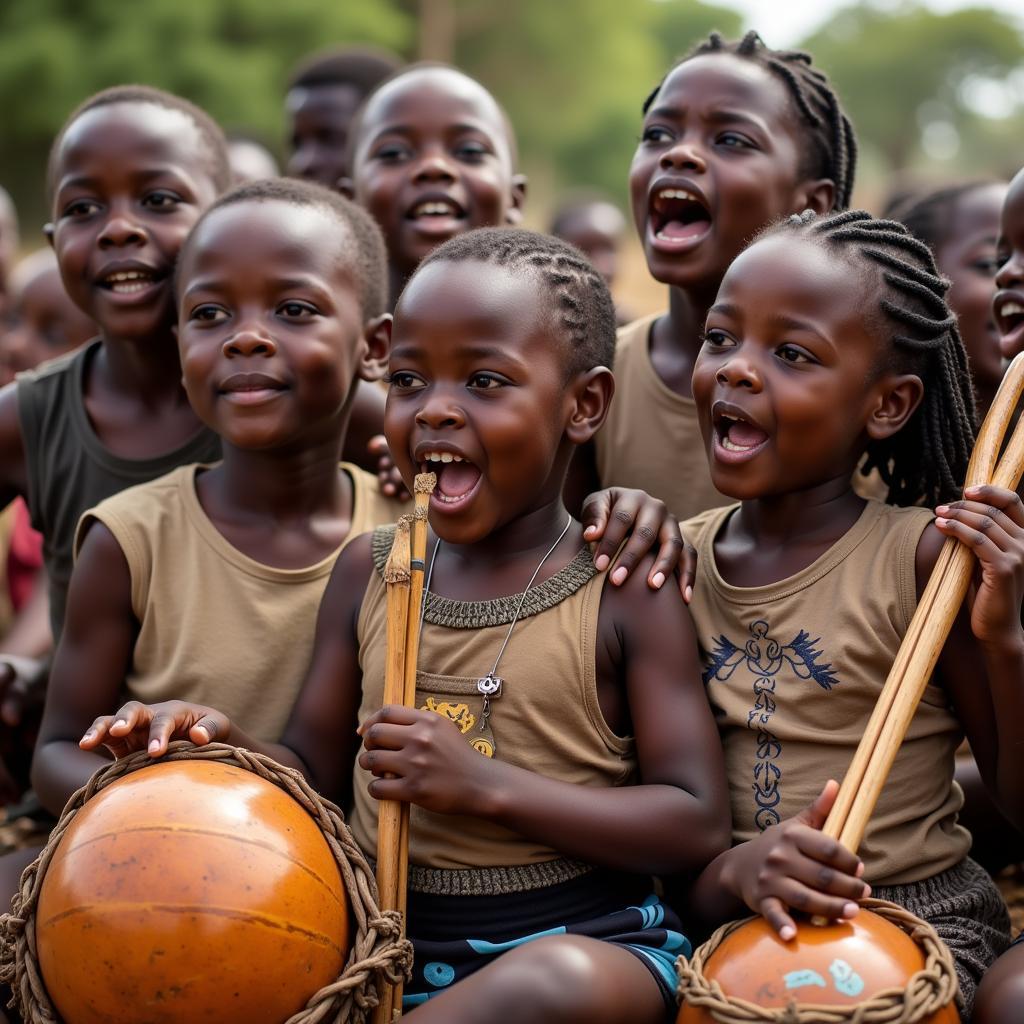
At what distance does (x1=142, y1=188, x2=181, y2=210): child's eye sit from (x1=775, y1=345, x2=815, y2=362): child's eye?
2154 mm

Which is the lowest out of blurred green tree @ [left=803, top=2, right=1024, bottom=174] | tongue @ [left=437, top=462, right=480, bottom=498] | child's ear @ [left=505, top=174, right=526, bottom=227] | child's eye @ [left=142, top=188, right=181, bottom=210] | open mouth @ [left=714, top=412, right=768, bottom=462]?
tongue @ [left=437, top=462, right=480, bottom=498]

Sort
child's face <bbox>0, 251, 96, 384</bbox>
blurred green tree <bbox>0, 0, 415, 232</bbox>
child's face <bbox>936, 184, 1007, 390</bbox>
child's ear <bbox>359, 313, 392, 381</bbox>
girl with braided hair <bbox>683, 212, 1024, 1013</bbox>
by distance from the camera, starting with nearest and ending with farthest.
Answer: girl with braided hair <bbox>683, 212, 1024, 1013</bbox>
child's ear <bbox>359, 313, 392, 381</bbox>
child's face <bbox>936, 184, 1007, 390</bbox>
child's face <bbox>0, 251, 96, 384</bbox>
blurred green tree <bbox>0, 0, 415, 232</bbox>

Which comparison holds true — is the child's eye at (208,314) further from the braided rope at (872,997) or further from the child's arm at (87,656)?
the braided rope at (872,997)

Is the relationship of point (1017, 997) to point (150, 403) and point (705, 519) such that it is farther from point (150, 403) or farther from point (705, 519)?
point (150, 403)

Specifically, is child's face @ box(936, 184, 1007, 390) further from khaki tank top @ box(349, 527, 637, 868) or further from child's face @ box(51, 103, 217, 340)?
child's face @ box(51, 103, 217, 340)

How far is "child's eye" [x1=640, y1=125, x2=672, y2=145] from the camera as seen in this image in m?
4.38

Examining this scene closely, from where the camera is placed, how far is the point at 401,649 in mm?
3020

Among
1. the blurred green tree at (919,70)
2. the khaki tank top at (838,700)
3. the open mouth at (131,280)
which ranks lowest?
the khaki tank top at (838,700)

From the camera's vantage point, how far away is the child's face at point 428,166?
5.19 meters

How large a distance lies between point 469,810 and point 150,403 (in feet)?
7.07

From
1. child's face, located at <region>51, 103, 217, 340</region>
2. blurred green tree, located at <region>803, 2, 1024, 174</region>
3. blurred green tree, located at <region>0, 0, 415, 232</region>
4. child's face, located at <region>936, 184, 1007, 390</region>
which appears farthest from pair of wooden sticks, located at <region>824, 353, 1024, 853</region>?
blurred green tree, located at <region>803, 2, 1024, 174</region>

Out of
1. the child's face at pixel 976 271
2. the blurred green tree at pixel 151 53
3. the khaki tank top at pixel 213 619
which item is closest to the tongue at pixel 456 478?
the khaki tank top at pixel 213 619

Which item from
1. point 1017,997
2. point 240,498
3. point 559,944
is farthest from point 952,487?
point 240,498

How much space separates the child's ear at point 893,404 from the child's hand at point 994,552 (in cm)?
35
